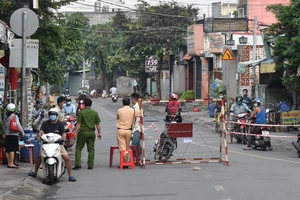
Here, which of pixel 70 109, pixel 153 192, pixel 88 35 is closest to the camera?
pixel 153 192

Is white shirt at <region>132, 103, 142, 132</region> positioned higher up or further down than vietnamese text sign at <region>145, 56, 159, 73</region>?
further down

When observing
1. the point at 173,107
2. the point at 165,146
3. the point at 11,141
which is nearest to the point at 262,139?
the point at 173,107

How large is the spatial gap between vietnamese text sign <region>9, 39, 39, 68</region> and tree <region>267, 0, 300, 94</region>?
34.4ft

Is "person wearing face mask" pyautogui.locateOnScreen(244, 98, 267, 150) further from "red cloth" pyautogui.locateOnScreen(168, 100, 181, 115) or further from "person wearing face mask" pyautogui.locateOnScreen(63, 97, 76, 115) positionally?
"person wearing face mask" pyautogui.locateOnScreen(63, 97, 76, 115)

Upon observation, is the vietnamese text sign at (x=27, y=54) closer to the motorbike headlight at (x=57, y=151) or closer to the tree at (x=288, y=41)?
the motorbike headlight at (x=57, y=151)

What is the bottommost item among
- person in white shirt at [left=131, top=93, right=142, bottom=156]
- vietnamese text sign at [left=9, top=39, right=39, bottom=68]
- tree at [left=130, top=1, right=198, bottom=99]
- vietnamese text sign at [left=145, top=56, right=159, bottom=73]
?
person in white shirt at [left=131, top=93, right=142, bottom=156]

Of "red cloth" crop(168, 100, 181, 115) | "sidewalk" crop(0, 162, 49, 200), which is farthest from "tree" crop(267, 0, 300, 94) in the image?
"sidewalk" crop(0, 162, 49, 200)

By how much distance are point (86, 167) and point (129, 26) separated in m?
45.7

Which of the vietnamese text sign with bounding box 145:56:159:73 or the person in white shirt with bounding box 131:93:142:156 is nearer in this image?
the person in white shirt with bounding box 131:93:142:156

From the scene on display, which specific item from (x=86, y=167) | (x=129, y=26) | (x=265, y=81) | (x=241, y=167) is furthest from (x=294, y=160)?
(x=129, y=26)

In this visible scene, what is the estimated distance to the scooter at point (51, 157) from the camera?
13930 millimetres

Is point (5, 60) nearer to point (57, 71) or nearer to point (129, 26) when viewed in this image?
point (57, 71)

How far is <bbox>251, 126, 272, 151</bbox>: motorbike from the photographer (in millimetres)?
21981

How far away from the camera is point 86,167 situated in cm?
1727
